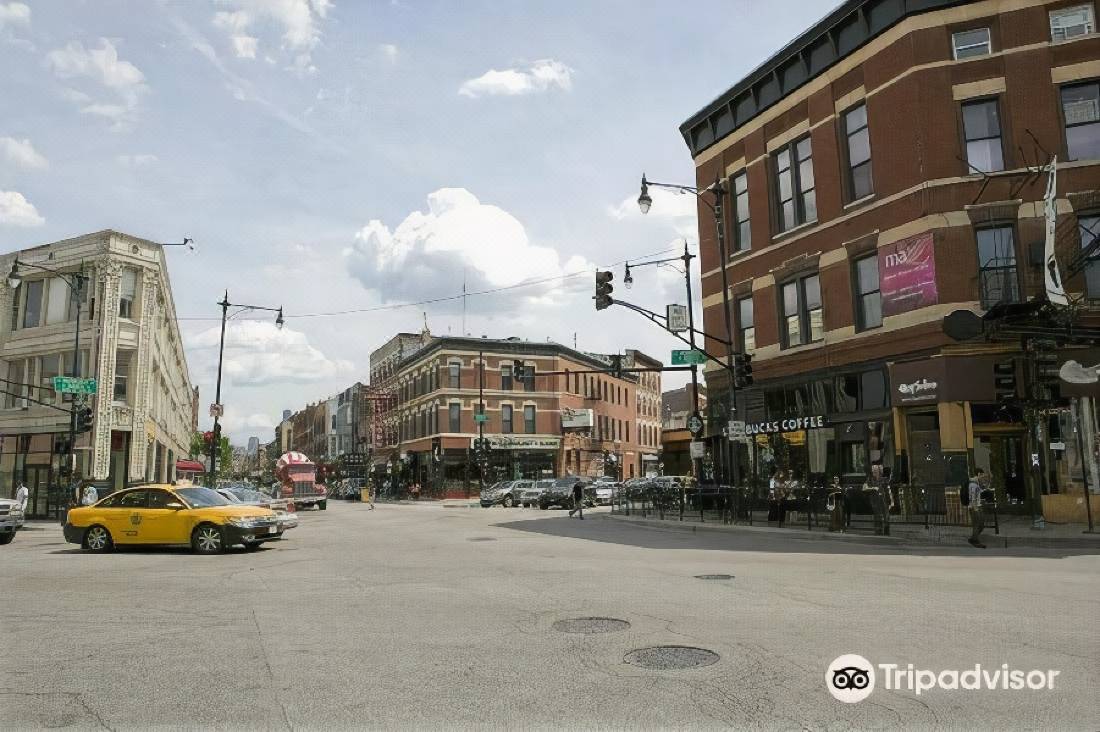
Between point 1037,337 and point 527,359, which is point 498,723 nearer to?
point 1037,337

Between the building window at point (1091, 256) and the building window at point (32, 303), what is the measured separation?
4050 centimetres

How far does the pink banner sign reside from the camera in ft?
69.1

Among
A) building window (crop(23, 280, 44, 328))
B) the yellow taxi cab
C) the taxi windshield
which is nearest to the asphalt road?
the yellow taxi cab

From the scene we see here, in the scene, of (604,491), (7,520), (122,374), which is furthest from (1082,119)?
(122,374)

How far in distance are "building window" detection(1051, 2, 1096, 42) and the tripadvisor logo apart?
21680mm

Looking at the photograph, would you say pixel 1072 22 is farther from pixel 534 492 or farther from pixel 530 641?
pixel 534 492

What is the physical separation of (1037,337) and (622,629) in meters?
16.1

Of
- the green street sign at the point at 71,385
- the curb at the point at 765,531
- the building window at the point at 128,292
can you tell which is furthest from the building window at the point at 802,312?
the building window at the point at 128,292

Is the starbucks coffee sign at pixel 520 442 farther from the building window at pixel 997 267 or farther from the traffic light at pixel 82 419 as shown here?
the building window at pixel 997 267

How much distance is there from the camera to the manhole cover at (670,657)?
6.39 meters

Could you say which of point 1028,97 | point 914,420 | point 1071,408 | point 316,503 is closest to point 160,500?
point 914,420

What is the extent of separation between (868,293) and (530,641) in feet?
64.1

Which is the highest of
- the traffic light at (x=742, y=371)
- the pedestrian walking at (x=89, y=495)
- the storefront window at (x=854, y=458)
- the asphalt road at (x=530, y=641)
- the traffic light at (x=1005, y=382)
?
the traffic light at (x=742, y=371)

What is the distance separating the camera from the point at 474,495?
189ft
